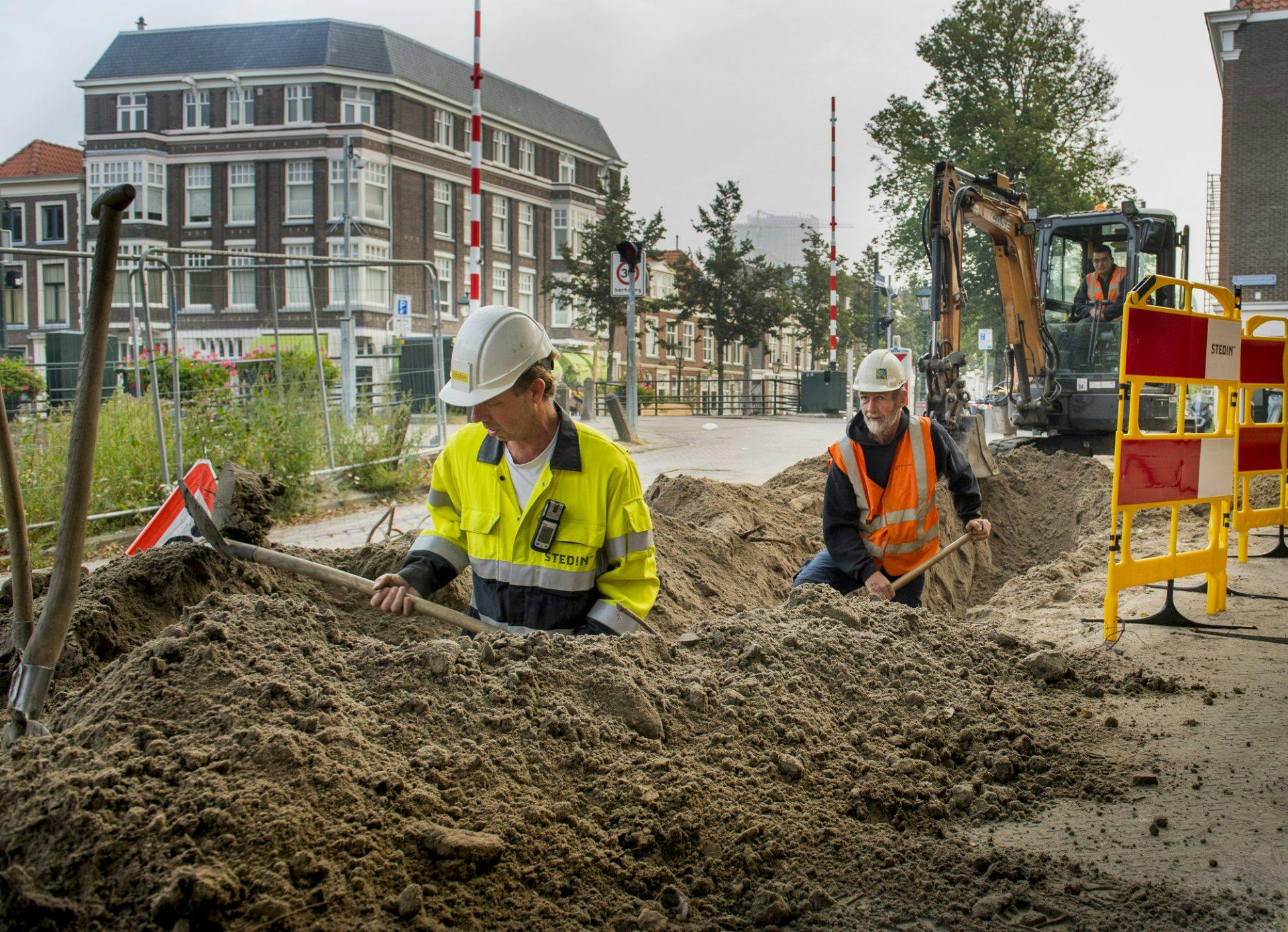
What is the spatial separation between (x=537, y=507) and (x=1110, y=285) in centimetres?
1152

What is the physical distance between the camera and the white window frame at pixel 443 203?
49938 mm

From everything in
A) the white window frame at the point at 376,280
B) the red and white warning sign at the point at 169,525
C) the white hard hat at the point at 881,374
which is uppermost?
the white window frame at the point at 376,280

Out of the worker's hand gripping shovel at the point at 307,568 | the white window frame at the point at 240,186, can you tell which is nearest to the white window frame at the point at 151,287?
the worker's hand gripping shovel at the point at 307,568

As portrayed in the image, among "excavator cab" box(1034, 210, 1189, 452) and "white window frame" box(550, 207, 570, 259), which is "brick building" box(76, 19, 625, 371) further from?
"excavator cab" box(1034, 210, 1189, 452)

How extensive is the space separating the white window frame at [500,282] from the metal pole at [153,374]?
44.7 m

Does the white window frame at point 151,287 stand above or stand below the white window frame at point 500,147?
below

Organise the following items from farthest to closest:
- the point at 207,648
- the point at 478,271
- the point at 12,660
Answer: the point at 478,271, the point at 12,660, the point at 207,648

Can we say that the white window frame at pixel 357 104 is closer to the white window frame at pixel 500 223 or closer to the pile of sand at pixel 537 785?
the white window frame at pixel 500 223

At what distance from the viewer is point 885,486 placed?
5.90 metres

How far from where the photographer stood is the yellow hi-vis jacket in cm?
376

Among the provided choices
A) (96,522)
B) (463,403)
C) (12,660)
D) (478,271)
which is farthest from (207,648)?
(478,271)

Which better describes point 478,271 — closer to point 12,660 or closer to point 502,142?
point 12,660

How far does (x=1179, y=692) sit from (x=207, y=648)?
12.0ft

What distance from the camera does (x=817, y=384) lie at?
32594mm
